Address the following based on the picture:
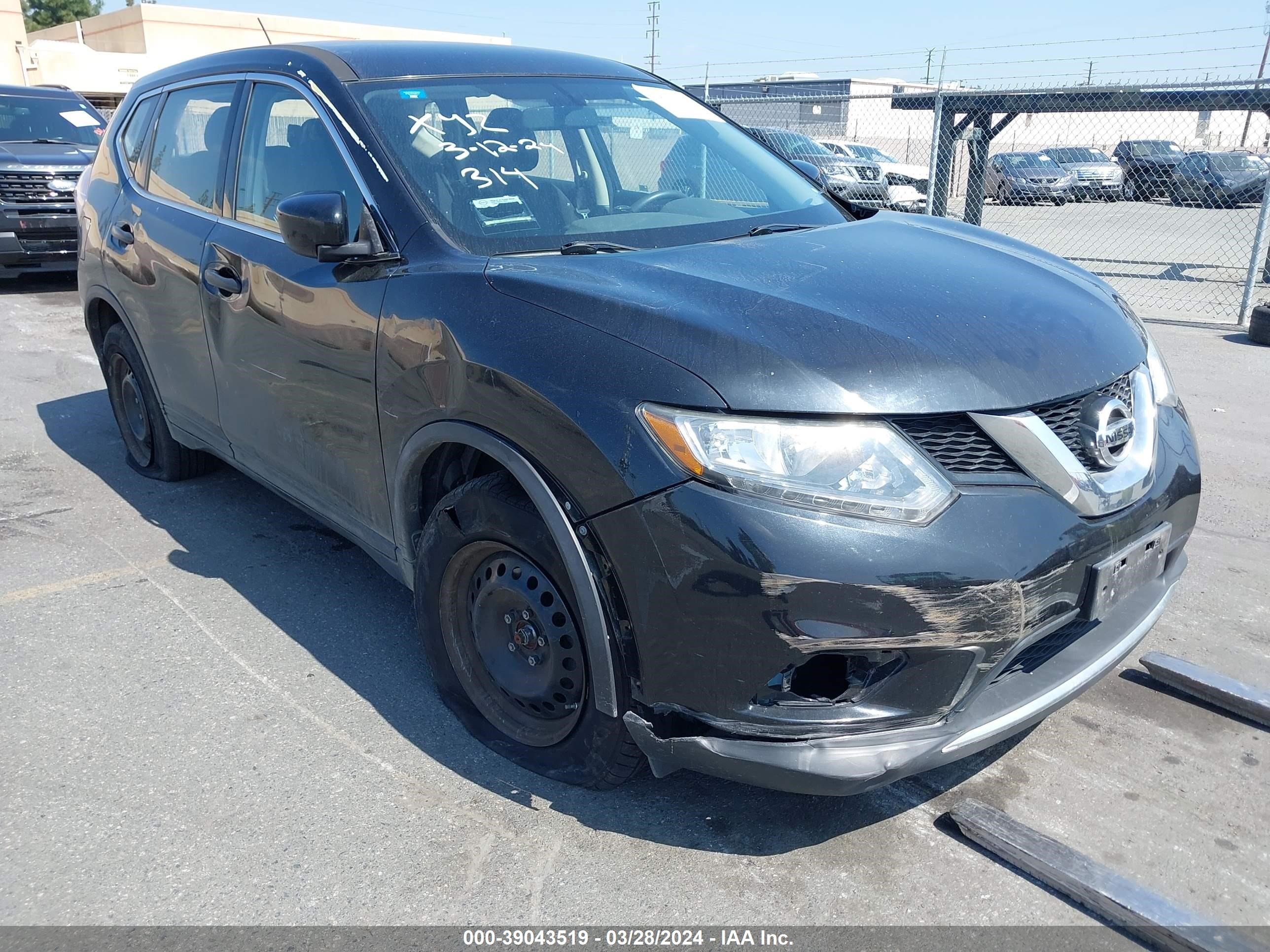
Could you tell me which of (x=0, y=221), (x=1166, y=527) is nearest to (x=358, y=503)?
(x=1166, y=527)

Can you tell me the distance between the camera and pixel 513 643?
2.73 m

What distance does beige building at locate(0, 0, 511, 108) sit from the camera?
35.5m

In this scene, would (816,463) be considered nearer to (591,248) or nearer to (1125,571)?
(1125,571)

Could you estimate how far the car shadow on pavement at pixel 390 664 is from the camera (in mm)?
2646

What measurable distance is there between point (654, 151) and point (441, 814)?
93.2 inches

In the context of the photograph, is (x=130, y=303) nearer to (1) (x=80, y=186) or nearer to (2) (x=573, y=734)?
(1) (x=80, y=186)

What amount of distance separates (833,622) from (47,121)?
12440 millimetres

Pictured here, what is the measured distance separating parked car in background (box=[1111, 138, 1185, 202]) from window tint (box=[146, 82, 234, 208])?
18.3 metres

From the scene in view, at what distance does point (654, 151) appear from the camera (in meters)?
3.69

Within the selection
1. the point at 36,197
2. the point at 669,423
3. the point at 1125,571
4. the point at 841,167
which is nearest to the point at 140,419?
the point at 669,423

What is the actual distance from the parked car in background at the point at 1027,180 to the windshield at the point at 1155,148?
2.27 metres

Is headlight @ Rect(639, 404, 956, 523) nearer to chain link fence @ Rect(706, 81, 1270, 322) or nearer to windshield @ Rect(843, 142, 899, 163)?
chain link fence @ Rect(706, 81, 1270, 322)

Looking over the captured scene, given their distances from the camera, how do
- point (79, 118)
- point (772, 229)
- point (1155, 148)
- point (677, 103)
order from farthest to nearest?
point (1155, 148) → point (79, 118) → point (677, 103) → point (772, 229)

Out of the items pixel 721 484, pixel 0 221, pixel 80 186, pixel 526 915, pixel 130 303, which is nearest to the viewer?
pixel 721 484
